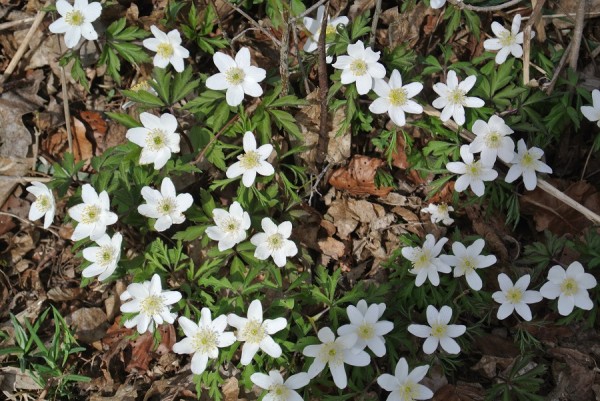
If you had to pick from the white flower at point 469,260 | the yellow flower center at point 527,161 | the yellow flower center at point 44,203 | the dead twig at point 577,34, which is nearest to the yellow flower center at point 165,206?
the yellow flower center at point 44,203

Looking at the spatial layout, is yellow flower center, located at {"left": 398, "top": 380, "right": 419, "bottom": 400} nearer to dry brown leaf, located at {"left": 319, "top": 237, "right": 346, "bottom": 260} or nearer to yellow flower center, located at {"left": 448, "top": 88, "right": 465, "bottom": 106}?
dry brown leaf, located at {"left": 319, "top": 237, "right": 346, "bottom": 260}

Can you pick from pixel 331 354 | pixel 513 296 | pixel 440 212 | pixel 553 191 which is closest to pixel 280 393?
pixel 331 354

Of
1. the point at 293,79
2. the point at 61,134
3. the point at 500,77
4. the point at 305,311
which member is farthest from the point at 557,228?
the point at 61,134

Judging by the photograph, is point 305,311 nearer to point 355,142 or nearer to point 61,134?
point 355,142

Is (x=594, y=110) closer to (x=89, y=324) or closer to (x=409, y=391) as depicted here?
(x=409, y=391)

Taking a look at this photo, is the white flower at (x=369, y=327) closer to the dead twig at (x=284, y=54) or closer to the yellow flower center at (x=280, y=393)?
the yellow flower center at (x=280, y=393)

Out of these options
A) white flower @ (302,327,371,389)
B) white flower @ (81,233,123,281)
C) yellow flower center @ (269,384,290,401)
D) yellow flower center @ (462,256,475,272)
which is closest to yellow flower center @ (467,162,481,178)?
yellow flower center @ (462,256,475,272)
